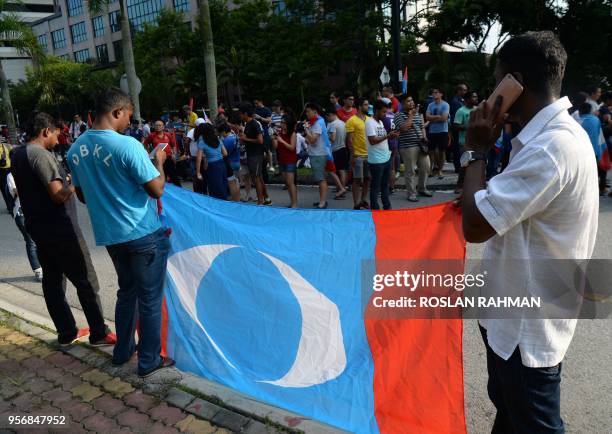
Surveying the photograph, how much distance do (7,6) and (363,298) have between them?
23293mm

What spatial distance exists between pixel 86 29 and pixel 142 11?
12.8m

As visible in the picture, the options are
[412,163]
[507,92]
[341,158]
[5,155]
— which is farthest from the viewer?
[341,158]

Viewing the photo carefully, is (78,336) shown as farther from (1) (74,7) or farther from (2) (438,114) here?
(1) (74,7)

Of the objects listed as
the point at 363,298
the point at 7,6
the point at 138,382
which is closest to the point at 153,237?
the point at 138,382

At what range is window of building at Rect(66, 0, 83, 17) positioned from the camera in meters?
66.8

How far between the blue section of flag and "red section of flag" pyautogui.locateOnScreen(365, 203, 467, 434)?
0.08 m

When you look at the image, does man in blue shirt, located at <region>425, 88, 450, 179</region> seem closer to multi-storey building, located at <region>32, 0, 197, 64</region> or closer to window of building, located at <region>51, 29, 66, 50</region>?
multi-storey building, located at <region>32, 0, 197, 64</region>

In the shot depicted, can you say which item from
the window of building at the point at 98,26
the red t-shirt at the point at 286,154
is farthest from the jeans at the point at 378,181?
the window of building at the point at 98,26

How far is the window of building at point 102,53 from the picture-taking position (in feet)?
213

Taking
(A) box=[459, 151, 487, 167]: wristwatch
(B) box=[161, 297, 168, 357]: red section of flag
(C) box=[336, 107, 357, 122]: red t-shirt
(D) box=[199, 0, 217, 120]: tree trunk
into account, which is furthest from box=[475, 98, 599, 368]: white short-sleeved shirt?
(D) box=[199, 0, 217, 120]: tree trunk

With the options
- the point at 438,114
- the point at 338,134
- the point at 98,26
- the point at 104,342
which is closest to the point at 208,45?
the point at 338,134

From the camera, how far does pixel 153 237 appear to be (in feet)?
10.7

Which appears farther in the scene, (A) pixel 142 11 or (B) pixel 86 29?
(B) pixel 86 29

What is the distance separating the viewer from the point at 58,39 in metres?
72.0
